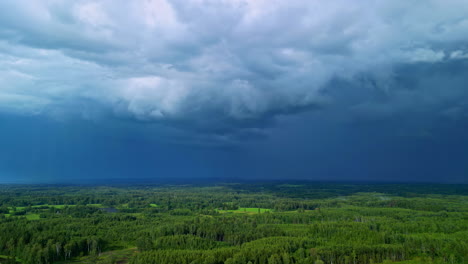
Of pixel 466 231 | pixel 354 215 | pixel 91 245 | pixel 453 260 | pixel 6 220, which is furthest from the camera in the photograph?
pixel 354 215

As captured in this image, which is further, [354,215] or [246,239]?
[354,215]

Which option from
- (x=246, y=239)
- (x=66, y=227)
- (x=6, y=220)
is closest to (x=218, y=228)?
(x=246, y=239)

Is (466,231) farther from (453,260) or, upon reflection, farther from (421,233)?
(453,260)

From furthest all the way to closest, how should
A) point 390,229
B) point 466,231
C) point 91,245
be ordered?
point 390,229, point 466,231, point 91,245

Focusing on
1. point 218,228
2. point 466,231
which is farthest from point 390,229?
point 218,228

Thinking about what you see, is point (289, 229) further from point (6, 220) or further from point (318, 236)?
point (6, 220)

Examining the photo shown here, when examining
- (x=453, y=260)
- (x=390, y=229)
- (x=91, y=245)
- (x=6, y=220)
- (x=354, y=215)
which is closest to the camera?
Result: (x=453, y=260)

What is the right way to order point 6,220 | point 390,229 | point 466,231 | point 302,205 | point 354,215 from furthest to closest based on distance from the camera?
point 302,205, point 354,215, point 6,220, point 390,229, point 466,231

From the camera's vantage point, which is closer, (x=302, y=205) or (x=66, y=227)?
(x=66, y=227)
